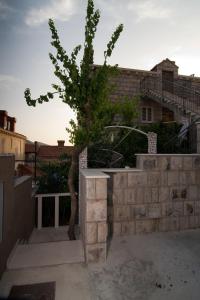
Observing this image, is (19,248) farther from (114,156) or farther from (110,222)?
(114,156)

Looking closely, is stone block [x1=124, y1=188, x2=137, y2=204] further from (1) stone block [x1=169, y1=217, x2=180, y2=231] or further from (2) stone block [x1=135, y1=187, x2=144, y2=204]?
(1) stone block [x1=169, y1=217, x2=180, y2=231]

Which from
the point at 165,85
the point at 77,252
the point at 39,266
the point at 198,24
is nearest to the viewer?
the point at 39,266

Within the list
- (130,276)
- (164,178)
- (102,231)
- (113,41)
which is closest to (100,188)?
(102,231)

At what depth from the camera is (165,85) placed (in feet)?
47.1

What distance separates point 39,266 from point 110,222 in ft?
6.42

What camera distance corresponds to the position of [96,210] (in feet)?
12.2

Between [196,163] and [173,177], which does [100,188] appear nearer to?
[173,177]

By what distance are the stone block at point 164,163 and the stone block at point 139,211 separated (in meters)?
1.13

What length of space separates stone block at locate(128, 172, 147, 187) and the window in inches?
370

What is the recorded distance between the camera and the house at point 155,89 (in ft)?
41.7

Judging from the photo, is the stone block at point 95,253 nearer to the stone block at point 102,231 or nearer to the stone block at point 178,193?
the stone block at point 102,231

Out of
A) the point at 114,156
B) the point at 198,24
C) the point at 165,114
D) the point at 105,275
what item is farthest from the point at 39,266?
the point at 165,114

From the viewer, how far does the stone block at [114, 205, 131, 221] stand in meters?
4.99

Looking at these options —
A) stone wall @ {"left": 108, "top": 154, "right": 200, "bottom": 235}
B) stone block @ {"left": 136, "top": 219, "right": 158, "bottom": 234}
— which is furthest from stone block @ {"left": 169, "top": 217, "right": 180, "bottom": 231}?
stone block @ {"left": 136, "top": 219, "right": 158, "bottom": 234}
